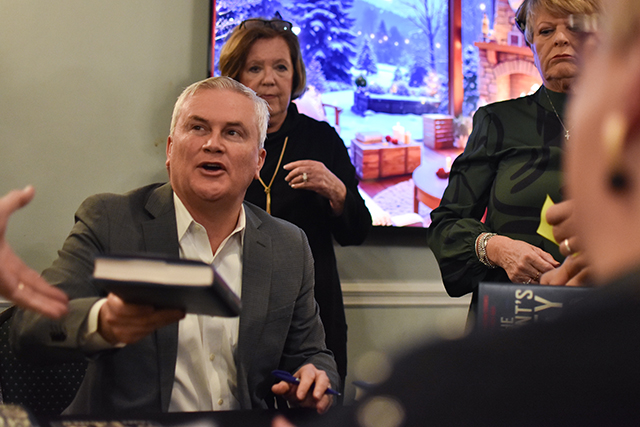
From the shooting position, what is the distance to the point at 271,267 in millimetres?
1544

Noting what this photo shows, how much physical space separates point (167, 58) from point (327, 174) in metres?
1.19

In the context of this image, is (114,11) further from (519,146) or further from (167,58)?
(519,146)

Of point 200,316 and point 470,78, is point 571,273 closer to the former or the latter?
point 200,316

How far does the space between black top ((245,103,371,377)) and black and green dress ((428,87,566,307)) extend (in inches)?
19.1

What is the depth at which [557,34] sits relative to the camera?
1.60 meters

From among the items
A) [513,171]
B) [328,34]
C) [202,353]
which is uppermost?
[328,34]

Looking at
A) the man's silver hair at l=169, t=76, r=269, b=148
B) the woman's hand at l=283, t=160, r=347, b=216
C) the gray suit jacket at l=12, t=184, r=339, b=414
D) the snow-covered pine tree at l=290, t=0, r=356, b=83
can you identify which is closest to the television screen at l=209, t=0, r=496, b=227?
the snow-covered pine tree at l=290, t=0, r=356, b=83

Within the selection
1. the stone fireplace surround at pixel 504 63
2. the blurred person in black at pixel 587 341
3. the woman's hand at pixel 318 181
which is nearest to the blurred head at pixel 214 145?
the woman's hand at pixel 318 181

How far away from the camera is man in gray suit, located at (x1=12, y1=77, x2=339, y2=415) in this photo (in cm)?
120

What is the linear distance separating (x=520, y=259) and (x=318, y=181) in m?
0.83

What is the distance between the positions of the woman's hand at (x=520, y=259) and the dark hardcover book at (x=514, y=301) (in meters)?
0.43

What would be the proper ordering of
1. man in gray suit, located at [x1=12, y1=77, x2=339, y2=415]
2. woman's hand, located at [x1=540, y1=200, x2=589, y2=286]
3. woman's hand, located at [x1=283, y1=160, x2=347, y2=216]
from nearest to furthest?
woman's hand, located at [x1=540, y1=200, x2=589, y2=286], man in gray suit, located at [x1=12, y1=77, x2=339, y2=415], woman's hand, located at [x1=283, y1=160, x2=347, y2=216]

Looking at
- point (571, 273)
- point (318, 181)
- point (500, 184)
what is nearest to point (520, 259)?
point (500, 184)

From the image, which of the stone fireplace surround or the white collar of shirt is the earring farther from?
the stone fireplace surround
